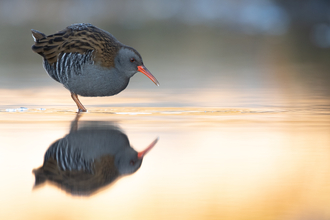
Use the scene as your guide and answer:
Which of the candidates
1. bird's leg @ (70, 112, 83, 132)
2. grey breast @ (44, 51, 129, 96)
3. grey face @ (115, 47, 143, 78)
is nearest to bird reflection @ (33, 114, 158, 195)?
bird's leg @ (70, 112, 83, 132)

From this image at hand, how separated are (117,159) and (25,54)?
12373 mm

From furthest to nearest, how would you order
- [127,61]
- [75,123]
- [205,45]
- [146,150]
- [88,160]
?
[205,45] → [127,61] → [75,123] → [146,150] → [88,160]

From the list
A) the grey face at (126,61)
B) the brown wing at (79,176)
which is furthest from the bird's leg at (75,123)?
the brown wing at (79,176)

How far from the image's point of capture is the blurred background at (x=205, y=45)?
345 inches

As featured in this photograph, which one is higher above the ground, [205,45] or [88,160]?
[205,45]

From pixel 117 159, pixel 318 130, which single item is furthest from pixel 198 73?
pixel 117 159

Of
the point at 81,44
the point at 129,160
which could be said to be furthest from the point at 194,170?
the point at 81,44

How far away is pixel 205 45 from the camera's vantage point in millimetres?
18453

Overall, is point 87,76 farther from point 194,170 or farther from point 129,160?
point 194,170

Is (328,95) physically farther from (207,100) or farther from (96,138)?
(96,138)

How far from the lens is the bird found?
275 inches

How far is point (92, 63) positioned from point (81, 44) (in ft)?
0.90

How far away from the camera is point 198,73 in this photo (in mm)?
11492

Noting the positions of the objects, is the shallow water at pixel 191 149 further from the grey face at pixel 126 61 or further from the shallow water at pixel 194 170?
the grey face at pixel 126 61
